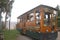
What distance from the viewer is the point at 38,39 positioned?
52.9ft

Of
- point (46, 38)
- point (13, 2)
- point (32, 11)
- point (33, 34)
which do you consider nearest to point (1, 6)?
point (13, 2)

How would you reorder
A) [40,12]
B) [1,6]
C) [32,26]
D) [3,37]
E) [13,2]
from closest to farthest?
[3,37] → [40,12] → [32,26] → [1,6] → [13,2]

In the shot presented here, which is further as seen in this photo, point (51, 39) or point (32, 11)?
point (32, 11)

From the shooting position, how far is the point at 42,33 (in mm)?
16203

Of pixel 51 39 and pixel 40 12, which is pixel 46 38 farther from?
pixel 40 12

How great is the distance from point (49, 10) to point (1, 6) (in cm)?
500

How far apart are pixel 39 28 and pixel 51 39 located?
142 cm

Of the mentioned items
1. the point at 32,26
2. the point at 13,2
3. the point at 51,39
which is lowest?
the point at 51,39

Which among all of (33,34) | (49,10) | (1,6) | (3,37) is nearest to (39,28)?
(33,34)

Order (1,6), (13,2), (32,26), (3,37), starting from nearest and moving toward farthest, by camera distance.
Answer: (3,37) < (32,26) < (1,6) < (13,2)

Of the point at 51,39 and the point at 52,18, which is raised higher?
the point at 52,18

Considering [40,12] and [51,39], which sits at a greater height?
[40,12]

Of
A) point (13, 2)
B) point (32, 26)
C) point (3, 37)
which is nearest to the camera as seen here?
point (3, 37)

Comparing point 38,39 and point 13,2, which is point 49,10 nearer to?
point 38,39
